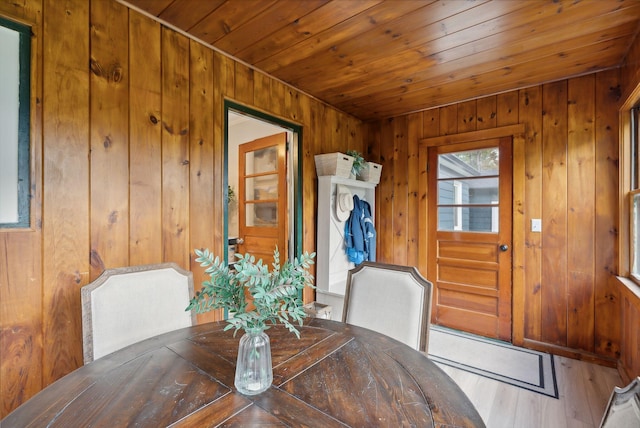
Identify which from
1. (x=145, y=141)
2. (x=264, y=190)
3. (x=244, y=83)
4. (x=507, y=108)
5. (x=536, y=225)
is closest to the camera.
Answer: (x=145, y=141)

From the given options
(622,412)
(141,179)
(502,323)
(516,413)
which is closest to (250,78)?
(141,179)

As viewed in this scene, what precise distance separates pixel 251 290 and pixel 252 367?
0.23 meters

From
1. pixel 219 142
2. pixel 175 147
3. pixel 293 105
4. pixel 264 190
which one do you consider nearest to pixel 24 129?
pixel 175 147

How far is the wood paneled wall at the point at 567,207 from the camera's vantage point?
2439 mm

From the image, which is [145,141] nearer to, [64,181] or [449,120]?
[64,181]

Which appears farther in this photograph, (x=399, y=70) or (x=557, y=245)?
(x=557, y=245)

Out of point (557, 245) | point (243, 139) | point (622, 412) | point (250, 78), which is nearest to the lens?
point (622, 412)

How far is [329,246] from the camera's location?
296 centimetres

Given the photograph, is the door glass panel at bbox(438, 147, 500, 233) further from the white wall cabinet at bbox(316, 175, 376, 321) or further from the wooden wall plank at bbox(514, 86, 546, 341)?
the white wall cabinet at bbox(316, 175, 376, 321)

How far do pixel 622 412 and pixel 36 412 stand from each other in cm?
131

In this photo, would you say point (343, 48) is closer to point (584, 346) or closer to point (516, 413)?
point (516, 413)

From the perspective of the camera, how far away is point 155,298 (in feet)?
4.80

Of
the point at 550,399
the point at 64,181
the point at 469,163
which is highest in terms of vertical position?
the point at 469,163

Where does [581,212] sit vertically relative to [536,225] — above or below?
above
